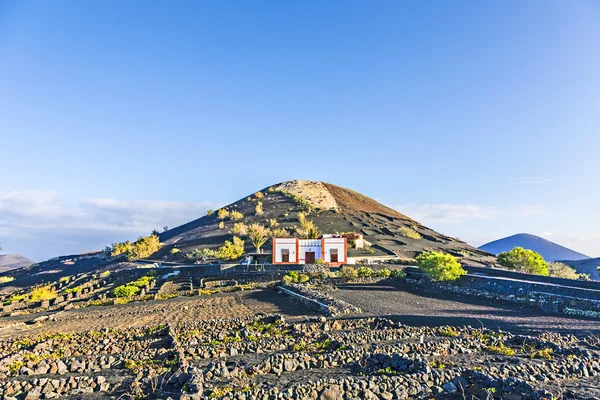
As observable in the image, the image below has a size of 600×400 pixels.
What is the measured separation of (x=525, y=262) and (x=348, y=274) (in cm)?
1322

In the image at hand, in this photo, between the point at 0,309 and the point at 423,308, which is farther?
the point at 0,309

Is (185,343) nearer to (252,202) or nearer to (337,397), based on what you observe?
(337,397)

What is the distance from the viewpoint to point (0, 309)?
67.8 feet

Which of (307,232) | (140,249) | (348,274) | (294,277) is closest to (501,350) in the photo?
(348,274)

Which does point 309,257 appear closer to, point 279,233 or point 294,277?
point 294,277

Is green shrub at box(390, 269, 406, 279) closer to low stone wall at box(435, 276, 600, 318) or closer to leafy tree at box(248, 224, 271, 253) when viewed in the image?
low stone wall at box(435, 276, 600, 318)

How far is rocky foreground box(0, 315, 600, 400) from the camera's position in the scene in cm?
679

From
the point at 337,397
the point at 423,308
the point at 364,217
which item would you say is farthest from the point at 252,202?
the point at 337,397

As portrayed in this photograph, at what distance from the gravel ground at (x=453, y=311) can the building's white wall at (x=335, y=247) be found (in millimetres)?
9834

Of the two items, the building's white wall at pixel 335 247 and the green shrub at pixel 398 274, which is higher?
the building's white wall at pixel 335 247

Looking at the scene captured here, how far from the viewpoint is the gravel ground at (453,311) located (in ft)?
44.6

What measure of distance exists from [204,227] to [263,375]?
5221 centimetres

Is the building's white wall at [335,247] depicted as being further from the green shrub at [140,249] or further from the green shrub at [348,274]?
the green shrub at [140,249]

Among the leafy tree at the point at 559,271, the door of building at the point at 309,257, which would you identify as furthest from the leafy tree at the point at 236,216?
the leafy tree at the point at 559,271
